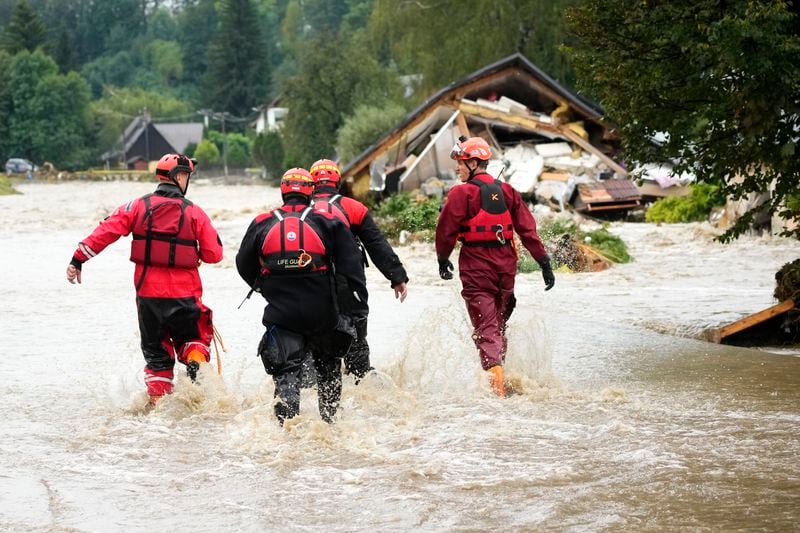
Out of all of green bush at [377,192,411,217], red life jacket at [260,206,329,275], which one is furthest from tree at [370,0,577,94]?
red life jacket at [260,206,329,275]

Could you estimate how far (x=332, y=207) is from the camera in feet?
26.9

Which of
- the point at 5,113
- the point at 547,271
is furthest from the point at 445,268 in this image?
the point at 5,113

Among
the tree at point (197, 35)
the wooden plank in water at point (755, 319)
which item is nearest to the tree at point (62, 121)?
the tree at point (197, 35)

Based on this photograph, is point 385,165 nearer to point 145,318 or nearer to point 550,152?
point 550,152

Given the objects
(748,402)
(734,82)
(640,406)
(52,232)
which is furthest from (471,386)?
(52,232)

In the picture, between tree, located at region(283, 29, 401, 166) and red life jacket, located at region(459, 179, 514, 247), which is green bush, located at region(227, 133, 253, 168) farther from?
red life jacket, located at region(459, 179, 514, 247)

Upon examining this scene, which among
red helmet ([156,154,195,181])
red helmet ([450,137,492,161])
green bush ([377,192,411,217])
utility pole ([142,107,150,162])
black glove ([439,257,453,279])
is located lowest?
green bush ([377,192,411,217])

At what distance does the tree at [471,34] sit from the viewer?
137 ft

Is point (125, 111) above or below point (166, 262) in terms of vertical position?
above

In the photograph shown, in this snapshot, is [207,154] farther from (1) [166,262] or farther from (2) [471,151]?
(1) [166,262]

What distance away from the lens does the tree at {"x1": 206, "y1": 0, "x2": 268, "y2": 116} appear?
12231 centimetres

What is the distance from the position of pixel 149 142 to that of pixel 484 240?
119646mm

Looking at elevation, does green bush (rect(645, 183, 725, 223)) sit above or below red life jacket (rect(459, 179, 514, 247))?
below

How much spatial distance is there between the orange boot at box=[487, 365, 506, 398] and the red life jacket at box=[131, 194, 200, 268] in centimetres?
234
